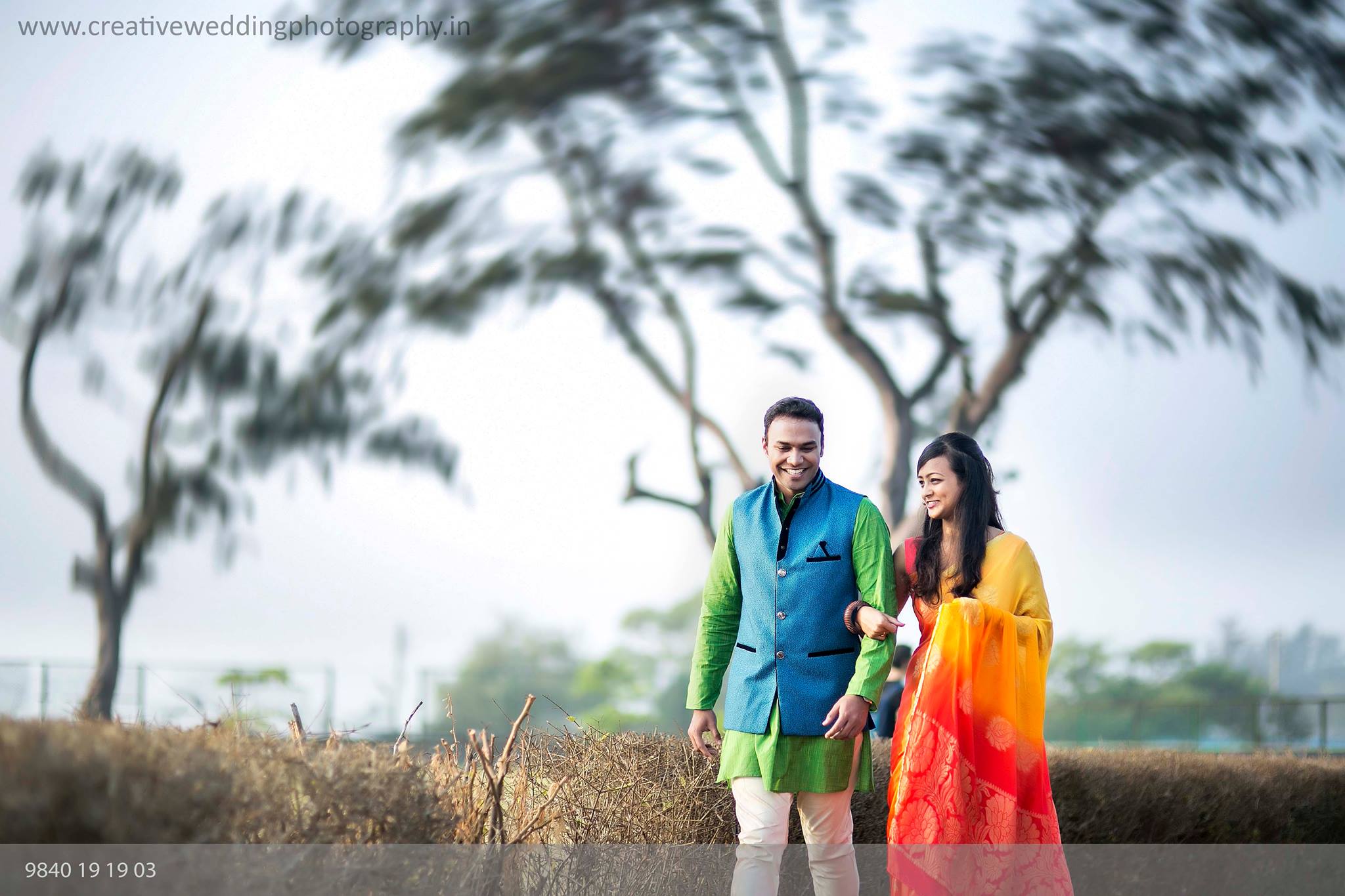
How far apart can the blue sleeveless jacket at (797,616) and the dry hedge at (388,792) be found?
60 centimetres

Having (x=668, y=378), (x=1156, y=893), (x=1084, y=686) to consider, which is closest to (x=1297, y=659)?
(x=1084, y=686)

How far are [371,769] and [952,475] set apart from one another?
6.03 ft

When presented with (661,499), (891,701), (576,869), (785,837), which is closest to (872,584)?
(785,837)

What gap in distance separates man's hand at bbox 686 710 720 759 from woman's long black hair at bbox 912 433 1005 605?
69 cm

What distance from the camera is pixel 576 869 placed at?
369 cm

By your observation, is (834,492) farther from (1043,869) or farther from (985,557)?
(1043,869)

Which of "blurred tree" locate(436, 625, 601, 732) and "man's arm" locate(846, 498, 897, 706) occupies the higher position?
"man's arm" locate(846, 498, 897, 706)

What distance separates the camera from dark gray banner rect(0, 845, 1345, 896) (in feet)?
7.04

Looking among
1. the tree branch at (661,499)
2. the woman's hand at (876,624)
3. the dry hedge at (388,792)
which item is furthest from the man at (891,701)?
the tree branch at (661,499)

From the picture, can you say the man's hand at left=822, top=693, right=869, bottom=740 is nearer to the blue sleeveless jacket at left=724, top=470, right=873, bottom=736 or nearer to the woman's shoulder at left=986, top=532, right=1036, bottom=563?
the blue sleeveless jacket at left=724, top=470, right=873, bottom=736

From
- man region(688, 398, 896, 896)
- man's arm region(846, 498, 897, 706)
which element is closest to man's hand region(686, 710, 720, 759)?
man region(688, 398, 896, 896)

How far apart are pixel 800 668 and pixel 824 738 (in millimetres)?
197

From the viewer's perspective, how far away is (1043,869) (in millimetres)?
3562

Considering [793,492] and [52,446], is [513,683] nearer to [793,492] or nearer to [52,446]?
[52,446]
